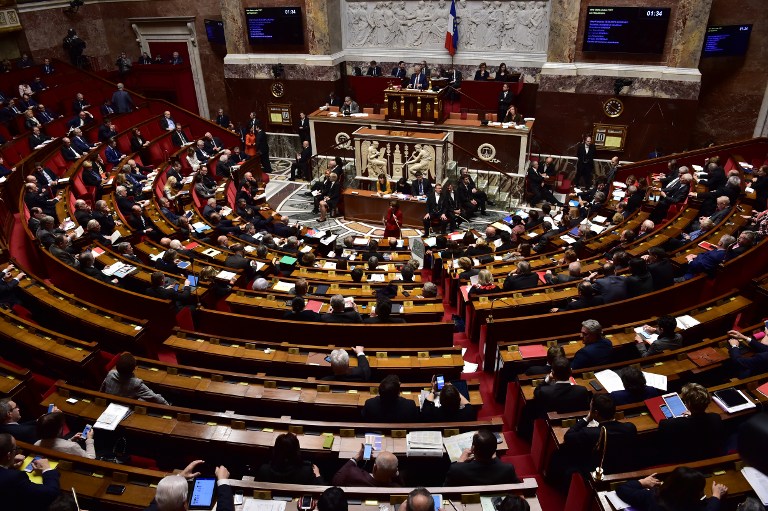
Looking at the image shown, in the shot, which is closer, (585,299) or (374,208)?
(585,299)

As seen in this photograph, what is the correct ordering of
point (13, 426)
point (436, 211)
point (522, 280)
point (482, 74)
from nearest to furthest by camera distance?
point (13, 426)
point (522, 280)
point (436, 211)
point (482, 74)

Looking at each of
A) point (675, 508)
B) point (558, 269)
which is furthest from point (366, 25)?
point (675, 508)

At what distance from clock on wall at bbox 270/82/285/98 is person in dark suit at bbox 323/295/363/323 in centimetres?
1299

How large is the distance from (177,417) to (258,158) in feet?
39.1

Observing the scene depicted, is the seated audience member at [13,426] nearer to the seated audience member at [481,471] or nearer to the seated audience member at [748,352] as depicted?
the seated audience member at [481,471]

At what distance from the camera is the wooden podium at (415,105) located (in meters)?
14.3

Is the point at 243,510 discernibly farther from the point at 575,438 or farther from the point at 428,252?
the point at 428,252

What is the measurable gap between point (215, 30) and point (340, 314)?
1578 cm

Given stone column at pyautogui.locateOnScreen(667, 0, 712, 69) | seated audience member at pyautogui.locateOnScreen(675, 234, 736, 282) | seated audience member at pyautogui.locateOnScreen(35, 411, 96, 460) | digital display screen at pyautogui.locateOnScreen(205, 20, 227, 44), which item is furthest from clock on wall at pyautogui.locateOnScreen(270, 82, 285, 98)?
seated audience member at pyautogui.locateOnScreen(35, 411, 96, 460)

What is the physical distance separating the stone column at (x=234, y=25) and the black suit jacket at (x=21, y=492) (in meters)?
16.4

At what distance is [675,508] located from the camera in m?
3.31

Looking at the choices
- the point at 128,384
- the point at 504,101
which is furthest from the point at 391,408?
the point at 504,101

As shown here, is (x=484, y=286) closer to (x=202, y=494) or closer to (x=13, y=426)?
(x=202, y=494)

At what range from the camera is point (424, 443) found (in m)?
4.29
